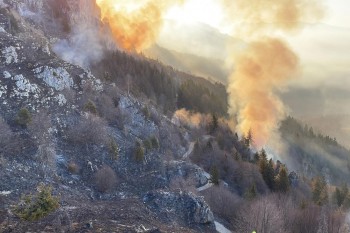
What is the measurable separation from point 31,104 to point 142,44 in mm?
98325

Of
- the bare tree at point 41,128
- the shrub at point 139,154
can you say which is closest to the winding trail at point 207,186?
the shrub at point 139,154

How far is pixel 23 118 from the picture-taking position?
65.9 m

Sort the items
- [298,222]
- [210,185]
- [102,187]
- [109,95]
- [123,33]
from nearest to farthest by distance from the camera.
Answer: [102,187] → [298,222] → [210,185] → [109,95] → [123,33]

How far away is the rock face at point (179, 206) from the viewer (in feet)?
193

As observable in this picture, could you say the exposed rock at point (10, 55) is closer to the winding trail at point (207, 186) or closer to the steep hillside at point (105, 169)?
the steep hillside at point (105, 169)

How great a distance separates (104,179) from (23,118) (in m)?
15.0

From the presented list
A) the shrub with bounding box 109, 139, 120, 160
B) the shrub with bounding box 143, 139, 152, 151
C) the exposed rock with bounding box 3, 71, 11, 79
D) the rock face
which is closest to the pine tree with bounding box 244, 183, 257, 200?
the rock face

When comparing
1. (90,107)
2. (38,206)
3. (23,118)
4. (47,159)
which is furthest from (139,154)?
(38,206)

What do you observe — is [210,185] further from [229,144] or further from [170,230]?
[229,144]

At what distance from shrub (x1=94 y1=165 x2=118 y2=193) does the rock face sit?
5.42 m

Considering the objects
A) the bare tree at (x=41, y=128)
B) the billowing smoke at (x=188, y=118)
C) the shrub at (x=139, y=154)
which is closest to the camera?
the bare tree at (x=41, y=128)

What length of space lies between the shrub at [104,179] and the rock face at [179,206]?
542 centimetres

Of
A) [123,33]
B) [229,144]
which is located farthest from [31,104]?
[123,33]

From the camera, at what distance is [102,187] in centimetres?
6175
